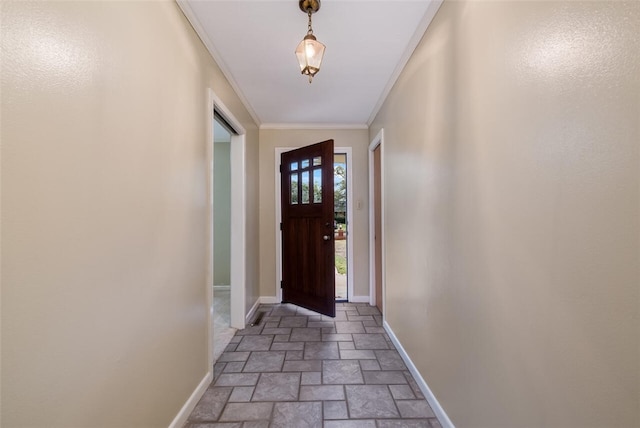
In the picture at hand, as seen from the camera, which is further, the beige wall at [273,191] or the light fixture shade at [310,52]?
the beige wall at [273,191]

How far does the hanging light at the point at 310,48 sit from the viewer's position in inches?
59.2

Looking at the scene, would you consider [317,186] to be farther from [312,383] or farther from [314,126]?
[312,383]

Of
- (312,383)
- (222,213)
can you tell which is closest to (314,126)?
(222,213)

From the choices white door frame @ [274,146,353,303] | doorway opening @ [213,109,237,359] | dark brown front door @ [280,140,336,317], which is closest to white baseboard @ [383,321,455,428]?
dark brown front door @ [280,140,336,317]

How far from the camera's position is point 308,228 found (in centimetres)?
334

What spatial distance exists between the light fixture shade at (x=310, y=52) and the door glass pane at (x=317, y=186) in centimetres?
169

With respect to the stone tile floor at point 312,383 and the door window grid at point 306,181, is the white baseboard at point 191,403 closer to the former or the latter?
the stone tile floor at point 312,383

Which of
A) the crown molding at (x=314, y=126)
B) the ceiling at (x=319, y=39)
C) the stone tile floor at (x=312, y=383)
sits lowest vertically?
the stone tile floor at (x=312, y=383)

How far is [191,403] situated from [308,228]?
2048 mm

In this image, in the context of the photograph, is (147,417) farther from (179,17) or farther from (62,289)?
(179,17)

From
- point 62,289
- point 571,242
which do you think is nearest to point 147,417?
point 62,289

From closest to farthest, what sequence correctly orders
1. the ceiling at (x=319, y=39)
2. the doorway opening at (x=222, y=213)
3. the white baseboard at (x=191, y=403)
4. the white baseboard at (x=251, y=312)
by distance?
the white baseboard at (x=191, y=403), the ceiling at (x=319, y=39), the white baseboard at (x=251, y=312), the doorway opening at (x=222, y=213)

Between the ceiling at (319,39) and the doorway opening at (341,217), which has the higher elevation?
the ceiling at (319,39)

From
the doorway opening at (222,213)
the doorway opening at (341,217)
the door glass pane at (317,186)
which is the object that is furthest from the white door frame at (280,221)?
the doorway opening at (222,213)
